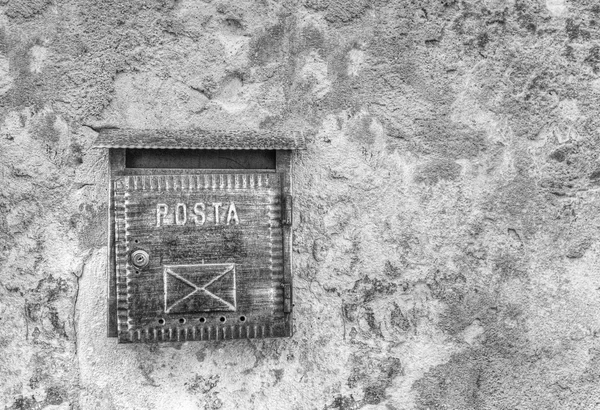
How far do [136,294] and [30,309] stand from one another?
27 cm

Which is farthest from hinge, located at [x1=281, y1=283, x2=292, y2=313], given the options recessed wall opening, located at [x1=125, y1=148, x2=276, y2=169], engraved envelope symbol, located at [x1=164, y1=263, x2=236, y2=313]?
recessed wall opening, located at [x1=125, y1=148, x2=276, y2=169]

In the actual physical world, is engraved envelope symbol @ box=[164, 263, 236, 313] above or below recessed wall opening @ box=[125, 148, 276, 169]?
below

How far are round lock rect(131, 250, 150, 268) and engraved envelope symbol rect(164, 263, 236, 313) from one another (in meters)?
0.04

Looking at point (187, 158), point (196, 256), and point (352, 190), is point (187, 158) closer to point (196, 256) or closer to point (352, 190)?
point (196, 256)

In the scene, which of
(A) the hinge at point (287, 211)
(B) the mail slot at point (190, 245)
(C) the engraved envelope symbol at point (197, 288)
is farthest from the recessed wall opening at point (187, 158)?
(C) the engraved envelope symbol at point (197, 288)

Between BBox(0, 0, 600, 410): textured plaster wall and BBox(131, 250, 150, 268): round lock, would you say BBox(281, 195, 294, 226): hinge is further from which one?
BBox(131, 250, 150, 268): round lock

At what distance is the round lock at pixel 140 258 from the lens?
1.22 m

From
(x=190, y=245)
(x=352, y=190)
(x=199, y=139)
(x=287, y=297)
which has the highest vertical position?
(x=199, y=139)

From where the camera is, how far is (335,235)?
1358mm

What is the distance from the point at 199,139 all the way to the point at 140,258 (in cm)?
28

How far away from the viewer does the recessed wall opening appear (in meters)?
1.27

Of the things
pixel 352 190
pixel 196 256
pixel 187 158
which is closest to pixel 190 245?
pixel 196 256

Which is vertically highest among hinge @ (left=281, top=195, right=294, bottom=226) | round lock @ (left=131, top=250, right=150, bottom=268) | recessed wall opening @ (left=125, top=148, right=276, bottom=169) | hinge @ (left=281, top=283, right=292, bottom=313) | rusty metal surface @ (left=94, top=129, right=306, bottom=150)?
rusty metal surface @ (left=94, top=129, right=306, bottom=150)

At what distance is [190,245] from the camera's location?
123cm
